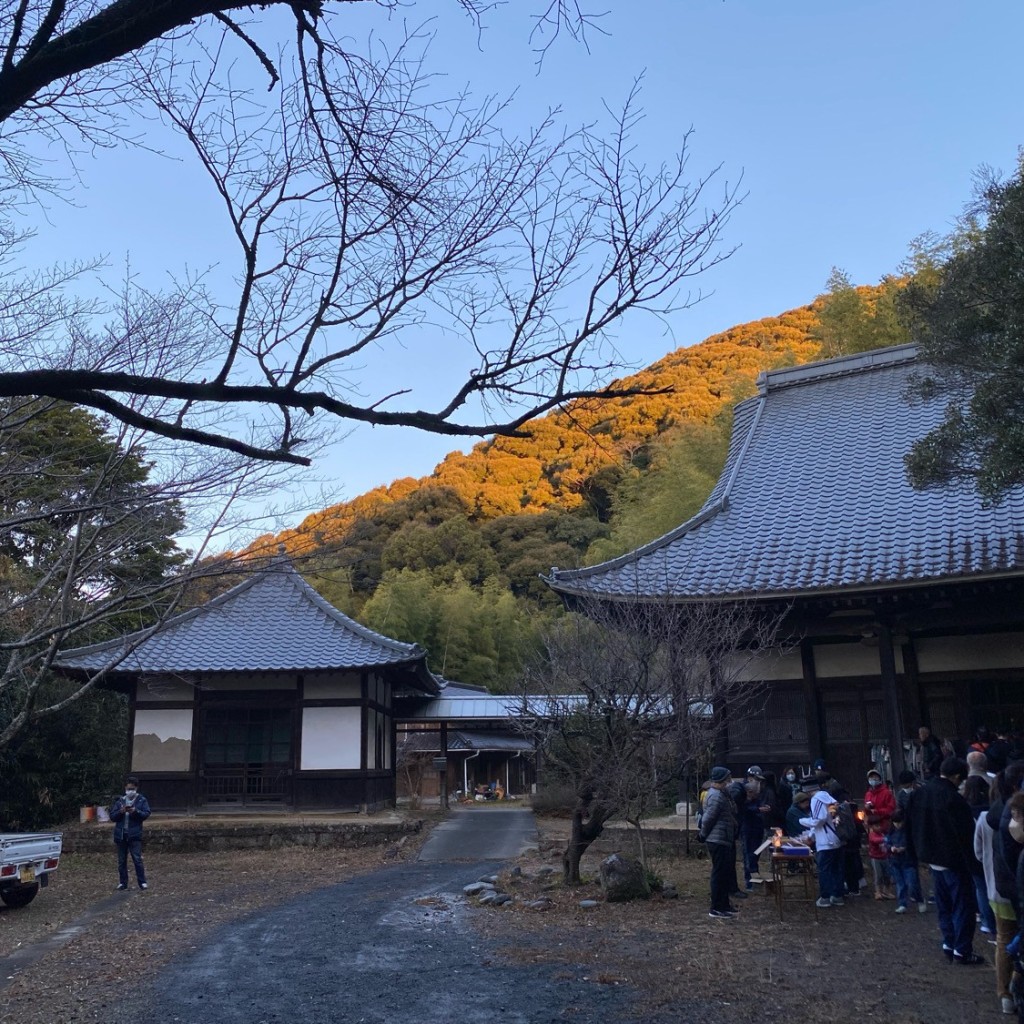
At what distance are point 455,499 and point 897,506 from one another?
39448 mm

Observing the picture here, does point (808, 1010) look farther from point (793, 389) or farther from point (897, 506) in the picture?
point (793, 389)

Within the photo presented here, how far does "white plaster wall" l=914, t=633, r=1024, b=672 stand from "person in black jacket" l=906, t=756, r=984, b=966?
19.3 ft

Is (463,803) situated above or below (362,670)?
below

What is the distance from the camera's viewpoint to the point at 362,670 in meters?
17.8

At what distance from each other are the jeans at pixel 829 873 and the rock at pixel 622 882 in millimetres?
1649

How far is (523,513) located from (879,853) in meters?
42.6

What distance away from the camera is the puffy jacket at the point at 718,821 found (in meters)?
8.03

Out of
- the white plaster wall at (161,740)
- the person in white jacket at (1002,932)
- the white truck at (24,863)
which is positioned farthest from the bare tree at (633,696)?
the white plaster wall at (161,740)

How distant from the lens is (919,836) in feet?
20.3

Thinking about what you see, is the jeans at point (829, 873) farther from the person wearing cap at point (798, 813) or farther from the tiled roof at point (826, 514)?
the tiled roof at point (826, 514)

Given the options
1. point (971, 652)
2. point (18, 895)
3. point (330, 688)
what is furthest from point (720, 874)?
point (330, 688)

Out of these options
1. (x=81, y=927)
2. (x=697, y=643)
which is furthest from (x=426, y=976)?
(x=697, y=643)

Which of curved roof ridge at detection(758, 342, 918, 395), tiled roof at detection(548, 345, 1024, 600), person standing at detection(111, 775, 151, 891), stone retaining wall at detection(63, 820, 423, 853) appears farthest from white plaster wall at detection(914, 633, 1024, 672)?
person standing at detection(111, 775, 151, 891)

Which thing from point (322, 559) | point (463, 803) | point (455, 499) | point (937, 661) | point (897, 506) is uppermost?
point (455, 499)
